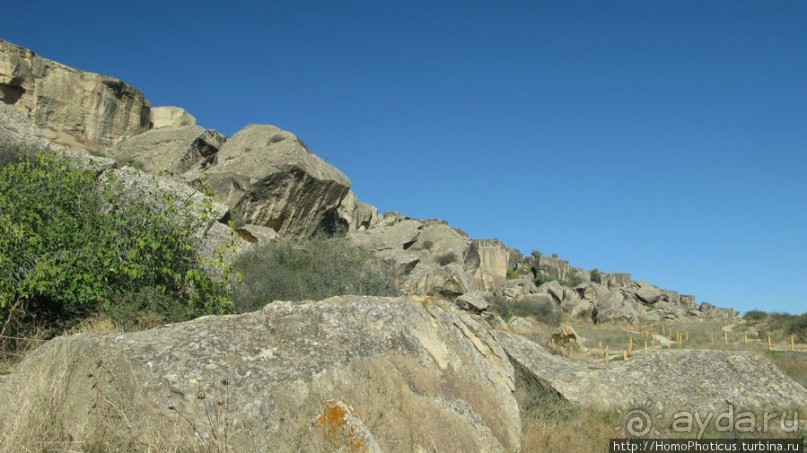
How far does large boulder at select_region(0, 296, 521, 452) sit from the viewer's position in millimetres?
4469

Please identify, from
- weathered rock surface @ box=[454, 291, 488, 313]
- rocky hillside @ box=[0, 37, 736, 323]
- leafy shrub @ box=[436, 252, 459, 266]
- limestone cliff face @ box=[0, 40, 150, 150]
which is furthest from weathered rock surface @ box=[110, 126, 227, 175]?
leafy shrub @ box=[436, 252, 459, 266]

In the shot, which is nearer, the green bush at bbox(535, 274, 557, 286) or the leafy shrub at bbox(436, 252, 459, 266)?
the leafy shrub at bbox(436, 252, 459, 266)

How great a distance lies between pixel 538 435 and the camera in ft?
21.4

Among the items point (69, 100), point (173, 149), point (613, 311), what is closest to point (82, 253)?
point (173, 149)

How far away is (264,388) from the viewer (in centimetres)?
491

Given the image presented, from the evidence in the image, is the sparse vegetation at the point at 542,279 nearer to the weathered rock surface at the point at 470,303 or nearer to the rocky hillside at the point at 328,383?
the weathered rock surface at the point at 470,303

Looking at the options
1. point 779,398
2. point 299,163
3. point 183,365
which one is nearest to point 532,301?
point 299,163

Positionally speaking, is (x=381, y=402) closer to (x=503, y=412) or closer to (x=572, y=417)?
(x=503, y=412)

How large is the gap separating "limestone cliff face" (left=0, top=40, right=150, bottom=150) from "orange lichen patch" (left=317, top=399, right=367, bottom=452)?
84.1 ft

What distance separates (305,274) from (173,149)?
1617 cm

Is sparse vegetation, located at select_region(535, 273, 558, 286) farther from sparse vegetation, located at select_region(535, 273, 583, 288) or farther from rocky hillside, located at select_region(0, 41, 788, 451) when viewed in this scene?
rocky hillside, located at select_region(0, 41, 788, 451)

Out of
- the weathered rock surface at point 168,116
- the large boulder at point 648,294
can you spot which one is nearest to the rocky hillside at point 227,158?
the weathered rock surface at point 168,116

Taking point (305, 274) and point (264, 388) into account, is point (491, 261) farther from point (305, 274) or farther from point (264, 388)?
point (264, 388)

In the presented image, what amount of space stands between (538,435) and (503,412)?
0.60 m
